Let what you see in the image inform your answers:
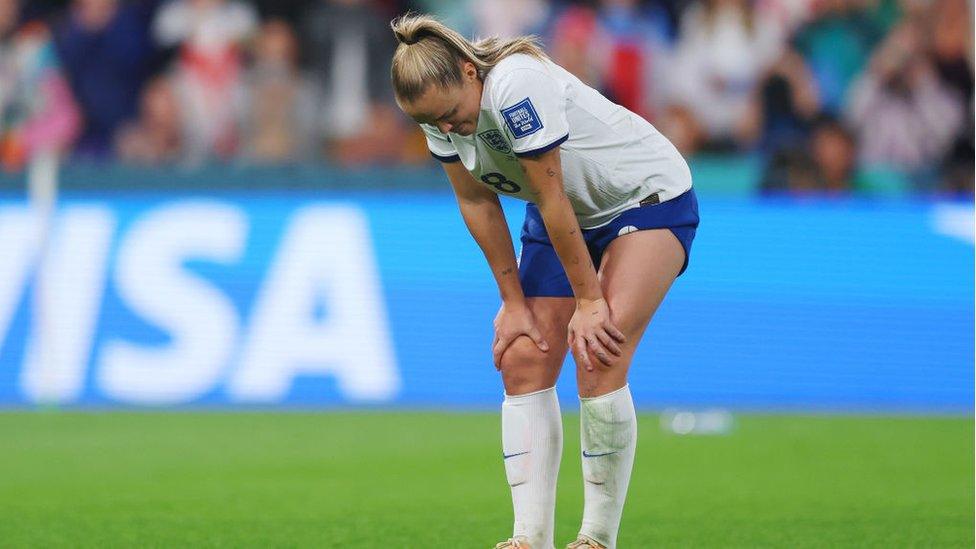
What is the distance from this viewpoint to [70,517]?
6.70 metres

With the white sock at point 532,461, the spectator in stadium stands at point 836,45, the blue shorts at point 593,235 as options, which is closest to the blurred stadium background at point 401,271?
the spectator in stadium stands at point 836,45

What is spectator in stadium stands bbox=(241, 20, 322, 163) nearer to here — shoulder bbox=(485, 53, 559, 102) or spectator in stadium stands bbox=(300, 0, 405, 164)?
spectator in stadium stands bbox=(300, 0, 405, 164)

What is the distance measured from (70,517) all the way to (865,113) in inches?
351

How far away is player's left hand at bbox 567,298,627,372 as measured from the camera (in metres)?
5.02

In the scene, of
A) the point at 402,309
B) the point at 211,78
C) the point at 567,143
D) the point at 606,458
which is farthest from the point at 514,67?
the point at 211,78

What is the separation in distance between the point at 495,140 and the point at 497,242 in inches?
20.8

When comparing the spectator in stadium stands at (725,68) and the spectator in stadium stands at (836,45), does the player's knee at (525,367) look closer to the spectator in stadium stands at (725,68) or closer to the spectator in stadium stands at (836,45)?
the spectator in stadium stands at (725,68)

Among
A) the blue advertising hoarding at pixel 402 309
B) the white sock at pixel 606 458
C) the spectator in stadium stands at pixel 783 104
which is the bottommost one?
the white sock at pixel 606 458

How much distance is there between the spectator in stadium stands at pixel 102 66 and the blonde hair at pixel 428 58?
379 inches

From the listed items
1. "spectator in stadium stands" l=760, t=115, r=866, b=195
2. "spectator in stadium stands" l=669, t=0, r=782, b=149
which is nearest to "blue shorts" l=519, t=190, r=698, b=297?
"spectator in stadium stands" l=760, t=115, r=866, b=195

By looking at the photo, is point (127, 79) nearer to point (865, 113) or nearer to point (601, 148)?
point (865, 113)

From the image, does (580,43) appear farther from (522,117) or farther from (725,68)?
(522,117)

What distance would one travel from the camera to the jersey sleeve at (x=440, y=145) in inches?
205

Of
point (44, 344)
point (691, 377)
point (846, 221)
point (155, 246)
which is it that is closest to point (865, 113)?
point (846, 221)
